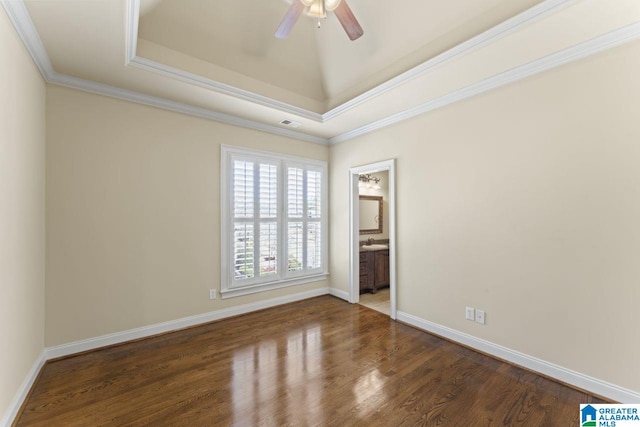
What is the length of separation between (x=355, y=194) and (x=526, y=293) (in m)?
2.64

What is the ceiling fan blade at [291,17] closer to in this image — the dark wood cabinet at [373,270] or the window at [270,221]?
the window at [270,221]

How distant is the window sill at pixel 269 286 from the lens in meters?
3.86

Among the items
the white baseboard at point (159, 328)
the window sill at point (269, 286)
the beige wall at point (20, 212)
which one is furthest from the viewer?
the window sill at point (269, 286)

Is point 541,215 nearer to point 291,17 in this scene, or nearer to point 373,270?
point 291,17

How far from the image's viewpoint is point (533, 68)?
8.30 feet

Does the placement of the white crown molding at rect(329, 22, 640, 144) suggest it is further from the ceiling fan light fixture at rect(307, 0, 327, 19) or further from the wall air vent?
the ceiling fan light fixture at rect(307, 0, 327, 19)

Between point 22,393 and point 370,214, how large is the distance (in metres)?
5.27

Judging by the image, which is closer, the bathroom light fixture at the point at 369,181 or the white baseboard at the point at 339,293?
the white baseboard at the point at 339,293

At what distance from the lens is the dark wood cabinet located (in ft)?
16.3

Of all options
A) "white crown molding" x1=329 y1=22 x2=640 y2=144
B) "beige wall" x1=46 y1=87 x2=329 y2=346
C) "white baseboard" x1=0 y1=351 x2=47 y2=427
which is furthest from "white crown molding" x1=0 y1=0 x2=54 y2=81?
"white crown molding" x1=329 y1=22 x2=640 y2=144

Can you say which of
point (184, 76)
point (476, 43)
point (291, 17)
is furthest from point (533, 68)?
point (184, 76)

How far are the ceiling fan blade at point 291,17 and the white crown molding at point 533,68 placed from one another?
6.12ft

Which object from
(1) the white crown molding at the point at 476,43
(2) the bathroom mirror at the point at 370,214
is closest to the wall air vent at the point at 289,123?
(1) the white crown molding at the point at 476,43

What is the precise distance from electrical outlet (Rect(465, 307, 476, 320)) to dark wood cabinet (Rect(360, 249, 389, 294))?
2.07 m
